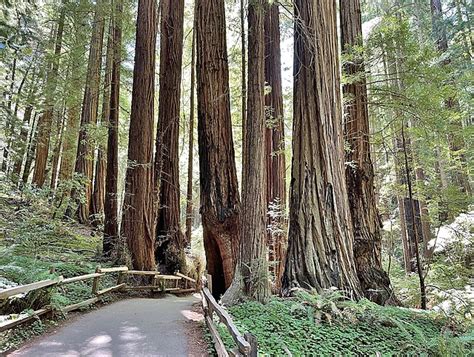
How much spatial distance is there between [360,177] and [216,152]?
11.1ft

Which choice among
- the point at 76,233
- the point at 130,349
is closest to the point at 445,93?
the point at 130,349

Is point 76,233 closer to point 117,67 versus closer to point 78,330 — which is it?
point 117,67

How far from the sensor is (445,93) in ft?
24.1

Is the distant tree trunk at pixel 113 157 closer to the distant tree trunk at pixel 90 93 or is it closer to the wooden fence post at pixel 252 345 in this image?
the distant tree trunk at pixel 90 93

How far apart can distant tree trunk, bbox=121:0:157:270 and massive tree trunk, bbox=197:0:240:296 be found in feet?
7.06

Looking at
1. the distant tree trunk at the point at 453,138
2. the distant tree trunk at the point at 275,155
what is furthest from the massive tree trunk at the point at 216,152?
the distant tree trunk at the point at 453,138

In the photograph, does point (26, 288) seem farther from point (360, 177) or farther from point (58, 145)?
point (58, 145)

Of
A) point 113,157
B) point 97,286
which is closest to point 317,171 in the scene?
point 97,286

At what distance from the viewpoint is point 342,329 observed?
5.30 m

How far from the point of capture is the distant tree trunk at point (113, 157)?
36.0 ft

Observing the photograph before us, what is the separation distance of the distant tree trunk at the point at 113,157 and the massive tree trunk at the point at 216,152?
10.9ft

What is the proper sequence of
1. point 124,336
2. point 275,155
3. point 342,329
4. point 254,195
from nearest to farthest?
point 342,329
point 124,336
point 254,195
point 275,155

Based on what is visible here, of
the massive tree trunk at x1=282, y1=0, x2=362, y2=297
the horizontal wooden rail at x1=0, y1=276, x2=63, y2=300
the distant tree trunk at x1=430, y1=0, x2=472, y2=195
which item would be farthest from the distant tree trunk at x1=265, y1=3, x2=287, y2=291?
the distant tree trunk at x1=430, y1=0, x2=472, y2=195

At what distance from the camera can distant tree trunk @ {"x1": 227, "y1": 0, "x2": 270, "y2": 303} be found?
649 centimetres
